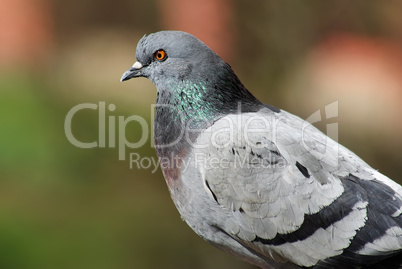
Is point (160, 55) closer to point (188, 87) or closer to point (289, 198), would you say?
point (188, 87)

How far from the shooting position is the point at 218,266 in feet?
23.7

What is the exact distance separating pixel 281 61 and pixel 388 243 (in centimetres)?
565

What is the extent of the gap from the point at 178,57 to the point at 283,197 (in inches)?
57.0

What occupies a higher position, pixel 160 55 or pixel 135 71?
pixel 160 55

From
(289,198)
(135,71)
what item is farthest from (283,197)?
(135,71)

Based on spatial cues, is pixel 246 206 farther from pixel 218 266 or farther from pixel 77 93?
pixel 77 93

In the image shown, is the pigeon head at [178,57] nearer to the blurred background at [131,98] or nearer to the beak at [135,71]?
the beak at [135,71]

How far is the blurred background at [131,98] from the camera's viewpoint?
24.3 ft

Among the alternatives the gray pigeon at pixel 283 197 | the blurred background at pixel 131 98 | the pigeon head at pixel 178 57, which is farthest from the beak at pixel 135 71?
the blurred background at pixel 131 98

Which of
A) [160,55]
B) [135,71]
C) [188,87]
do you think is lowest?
[188,87]

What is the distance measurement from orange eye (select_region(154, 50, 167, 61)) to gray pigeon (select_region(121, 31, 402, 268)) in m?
Answer: 0.76

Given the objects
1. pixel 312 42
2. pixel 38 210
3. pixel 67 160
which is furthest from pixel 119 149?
pixel 312 42

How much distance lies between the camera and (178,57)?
4270 mm

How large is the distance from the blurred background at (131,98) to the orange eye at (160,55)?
3470 millimetres
